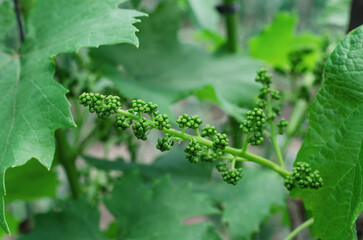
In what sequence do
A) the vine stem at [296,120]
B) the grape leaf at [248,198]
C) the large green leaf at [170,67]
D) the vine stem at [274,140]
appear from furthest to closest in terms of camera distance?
the vine stem at [296,120]
the large green leaf at [170,67]
the grape leaf at [248,198]
the vine stem at [274,140]

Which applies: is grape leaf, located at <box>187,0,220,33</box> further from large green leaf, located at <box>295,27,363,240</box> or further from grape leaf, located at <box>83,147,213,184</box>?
large green leaf, located at <box>295,27,363,240</box>

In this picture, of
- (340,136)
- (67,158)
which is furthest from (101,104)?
(67,158)

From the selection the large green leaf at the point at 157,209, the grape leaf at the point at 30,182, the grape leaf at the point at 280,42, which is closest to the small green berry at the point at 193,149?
the large green leaf at the point at 157,209

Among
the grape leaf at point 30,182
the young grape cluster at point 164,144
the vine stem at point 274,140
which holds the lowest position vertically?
the grape leaf at point 30,182

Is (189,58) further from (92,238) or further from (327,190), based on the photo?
(327,190)

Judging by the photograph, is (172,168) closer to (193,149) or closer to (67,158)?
(67,158)

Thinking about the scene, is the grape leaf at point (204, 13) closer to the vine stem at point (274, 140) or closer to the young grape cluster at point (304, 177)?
the vine stem at point (274, 140)
